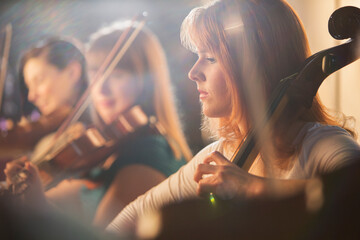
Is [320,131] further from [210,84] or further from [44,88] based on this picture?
[44,88]

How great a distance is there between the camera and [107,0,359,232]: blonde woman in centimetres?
110

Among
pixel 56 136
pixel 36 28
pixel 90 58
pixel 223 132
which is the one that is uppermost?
pixel 36 28

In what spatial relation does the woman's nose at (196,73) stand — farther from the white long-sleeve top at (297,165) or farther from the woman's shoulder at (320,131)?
the woman's shoulder at (320,131)

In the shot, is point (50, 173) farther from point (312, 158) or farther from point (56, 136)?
point (312, 158)

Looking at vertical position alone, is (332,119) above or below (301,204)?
above

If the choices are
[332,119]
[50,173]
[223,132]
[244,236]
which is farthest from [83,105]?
[332,119]

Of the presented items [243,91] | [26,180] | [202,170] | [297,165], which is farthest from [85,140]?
[297,165]

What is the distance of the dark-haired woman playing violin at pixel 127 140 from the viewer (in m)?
1.15

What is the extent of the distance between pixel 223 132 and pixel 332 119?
354 millimetres

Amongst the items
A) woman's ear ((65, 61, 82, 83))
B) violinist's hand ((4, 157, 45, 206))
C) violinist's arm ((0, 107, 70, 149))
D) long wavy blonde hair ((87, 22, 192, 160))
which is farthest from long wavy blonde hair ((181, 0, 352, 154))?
violinist's hand ((4, 157, 45, 206))

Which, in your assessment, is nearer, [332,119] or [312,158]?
[312,158]

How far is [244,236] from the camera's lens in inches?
45.5

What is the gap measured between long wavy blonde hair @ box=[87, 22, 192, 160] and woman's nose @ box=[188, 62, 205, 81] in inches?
3.0

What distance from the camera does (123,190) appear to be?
3.85 ft
